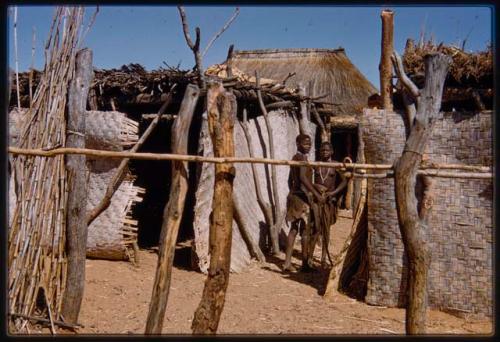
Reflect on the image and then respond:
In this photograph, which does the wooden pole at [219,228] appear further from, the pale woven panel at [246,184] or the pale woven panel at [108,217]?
the pale woven panel at [108,217]

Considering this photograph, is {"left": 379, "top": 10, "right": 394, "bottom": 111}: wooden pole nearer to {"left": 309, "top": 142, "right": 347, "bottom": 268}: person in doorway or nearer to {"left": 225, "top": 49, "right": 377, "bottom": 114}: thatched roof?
{"left": 309, "top": 142, "right": 347, "bottom": 268}: person in doorway

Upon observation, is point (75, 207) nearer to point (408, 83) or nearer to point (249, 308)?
point (249, 308)

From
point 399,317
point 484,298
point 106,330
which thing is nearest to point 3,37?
point 106,330

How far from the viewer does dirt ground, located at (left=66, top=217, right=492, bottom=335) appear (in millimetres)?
5234

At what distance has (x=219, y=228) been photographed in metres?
3.93

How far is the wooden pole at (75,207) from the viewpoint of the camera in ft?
16.0

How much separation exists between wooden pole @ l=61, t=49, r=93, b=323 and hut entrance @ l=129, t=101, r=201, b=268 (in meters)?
3.41

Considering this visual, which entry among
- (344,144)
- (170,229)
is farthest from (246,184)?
(344,144)

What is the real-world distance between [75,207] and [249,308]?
2029 mm

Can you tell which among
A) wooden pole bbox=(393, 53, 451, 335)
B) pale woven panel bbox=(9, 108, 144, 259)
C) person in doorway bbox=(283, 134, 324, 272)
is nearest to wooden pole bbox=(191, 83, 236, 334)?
wooden pole bbox=(393, 53, 451, 335)

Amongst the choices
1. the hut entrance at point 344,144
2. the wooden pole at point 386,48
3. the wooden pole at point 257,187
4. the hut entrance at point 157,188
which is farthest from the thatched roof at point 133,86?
the hut entrance at point 344,144

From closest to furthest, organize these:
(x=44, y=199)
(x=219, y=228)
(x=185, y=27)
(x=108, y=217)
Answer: (x=219, y=228) → (x=44, y=199) → (x=185, y=27) → (x=108, y=217)

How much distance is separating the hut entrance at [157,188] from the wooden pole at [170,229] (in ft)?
14.4

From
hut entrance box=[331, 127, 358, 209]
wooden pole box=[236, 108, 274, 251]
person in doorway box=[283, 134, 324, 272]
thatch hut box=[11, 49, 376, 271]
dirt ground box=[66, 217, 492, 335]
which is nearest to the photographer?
dirt ground box=[66, 217, 492, 335]
